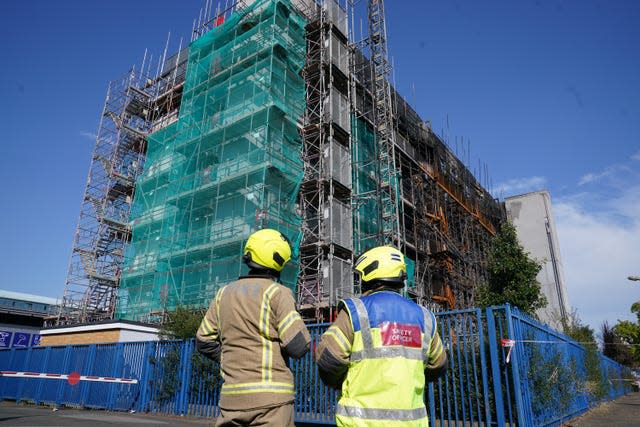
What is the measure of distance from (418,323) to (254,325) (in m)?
0.92

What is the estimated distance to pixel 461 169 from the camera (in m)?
32.2

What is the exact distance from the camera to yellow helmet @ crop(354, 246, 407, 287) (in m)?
2.36

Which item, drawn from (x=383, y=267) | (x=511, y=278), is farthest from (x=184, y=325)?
(x=511, y=278)

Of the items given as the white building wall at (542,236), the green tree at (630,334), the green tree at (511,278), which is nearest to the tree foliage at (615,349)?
the green tree at (630,334)

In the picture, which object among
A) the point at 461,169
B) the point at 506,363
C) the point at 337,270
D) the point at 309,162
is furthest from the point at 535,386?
the point at 461,169

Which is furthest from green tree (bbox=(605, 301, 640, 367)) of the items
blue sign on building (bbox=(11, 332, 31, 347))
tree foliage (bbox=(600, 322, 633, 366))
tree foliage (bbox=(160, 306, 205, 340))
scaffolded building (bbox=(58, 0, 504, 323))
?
blue sign on building (bbox=(11, 332, 31, 347))

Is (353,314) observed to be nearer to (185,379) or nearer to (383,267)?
(383,267)

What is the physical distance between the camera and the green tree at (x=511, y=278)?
16.5 m

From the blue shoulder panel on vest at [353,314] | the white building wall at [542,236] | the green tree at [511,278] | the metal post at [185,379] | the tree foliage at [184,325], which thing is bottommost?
the metal post at [185,379]

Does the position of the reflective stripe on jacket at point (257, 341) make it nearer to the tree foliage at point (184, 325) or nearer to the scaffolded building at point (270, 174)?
the tree foliage at point (184, 325)

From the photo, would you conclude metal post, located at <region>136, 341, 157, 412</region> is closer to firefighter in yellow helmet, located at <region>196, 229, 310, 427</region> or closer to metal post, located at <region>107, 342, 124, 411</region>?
metal post, located at <region>107, 342, 124, 411</region>

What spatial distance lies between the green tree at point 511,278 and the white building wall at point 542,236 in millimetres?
12603

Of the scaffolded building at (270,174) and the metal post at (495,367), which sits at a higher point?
the scaffolded building at (270,174)

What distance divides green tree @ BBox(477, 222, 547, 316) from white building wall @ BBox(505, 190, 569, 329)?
41.3 ft
